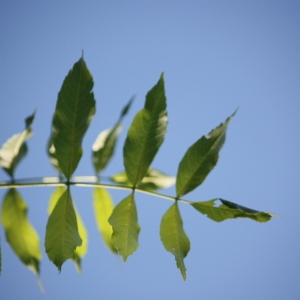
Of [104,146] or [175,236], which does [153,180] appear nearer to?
[104,146]

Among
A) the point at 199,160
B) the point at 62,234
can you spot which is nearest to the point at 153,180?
the point at 199,160

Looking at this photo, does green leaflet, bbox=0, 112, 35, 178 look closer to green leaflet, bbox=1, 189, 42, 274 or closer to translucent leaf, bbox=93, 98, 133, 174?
green leaflet, bbox=1, 189, 42, 274

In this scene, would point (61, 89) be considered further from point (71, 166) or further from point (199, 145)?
point (199, 145)

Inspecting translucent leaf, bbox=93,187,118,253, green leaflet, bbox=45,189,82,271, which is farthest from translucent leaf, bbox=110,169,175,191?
green leaflet, bbox=45,189,82,271

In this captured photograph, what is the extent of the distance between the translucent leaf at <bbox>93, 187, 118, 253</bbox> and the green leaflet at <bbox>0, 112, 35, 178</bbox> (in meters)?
0.38

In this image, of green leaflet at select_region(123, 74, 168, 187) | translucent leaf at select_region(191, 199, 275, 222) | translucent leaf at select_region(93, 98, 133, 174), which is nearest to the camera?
translucent leaf at select_region(191, 199, 275, 222)

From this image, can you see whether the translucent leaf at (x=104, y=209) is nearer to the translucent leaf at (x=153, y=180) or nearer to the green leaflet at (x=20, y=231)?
the translucent leaf at (x=153, y=180)

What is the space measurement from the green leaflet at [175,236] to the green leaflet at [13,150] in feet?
2.32

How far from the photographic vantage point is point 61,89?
1225mm

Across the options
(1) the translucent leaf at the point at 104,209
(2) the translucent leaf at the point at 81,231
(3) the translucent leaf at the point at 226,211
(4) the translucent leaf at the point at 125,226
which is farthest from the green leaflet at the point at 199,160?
(2) the translucent leaf at the point at 81,231

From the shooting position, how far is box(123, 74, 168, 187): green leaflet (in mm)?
1308

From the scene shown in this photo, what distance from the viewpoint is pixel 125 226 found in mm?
1306

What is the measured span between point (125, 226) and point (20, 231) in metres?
0.55

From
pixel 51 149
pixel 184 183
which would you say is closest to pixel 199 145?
pixel 184 183
